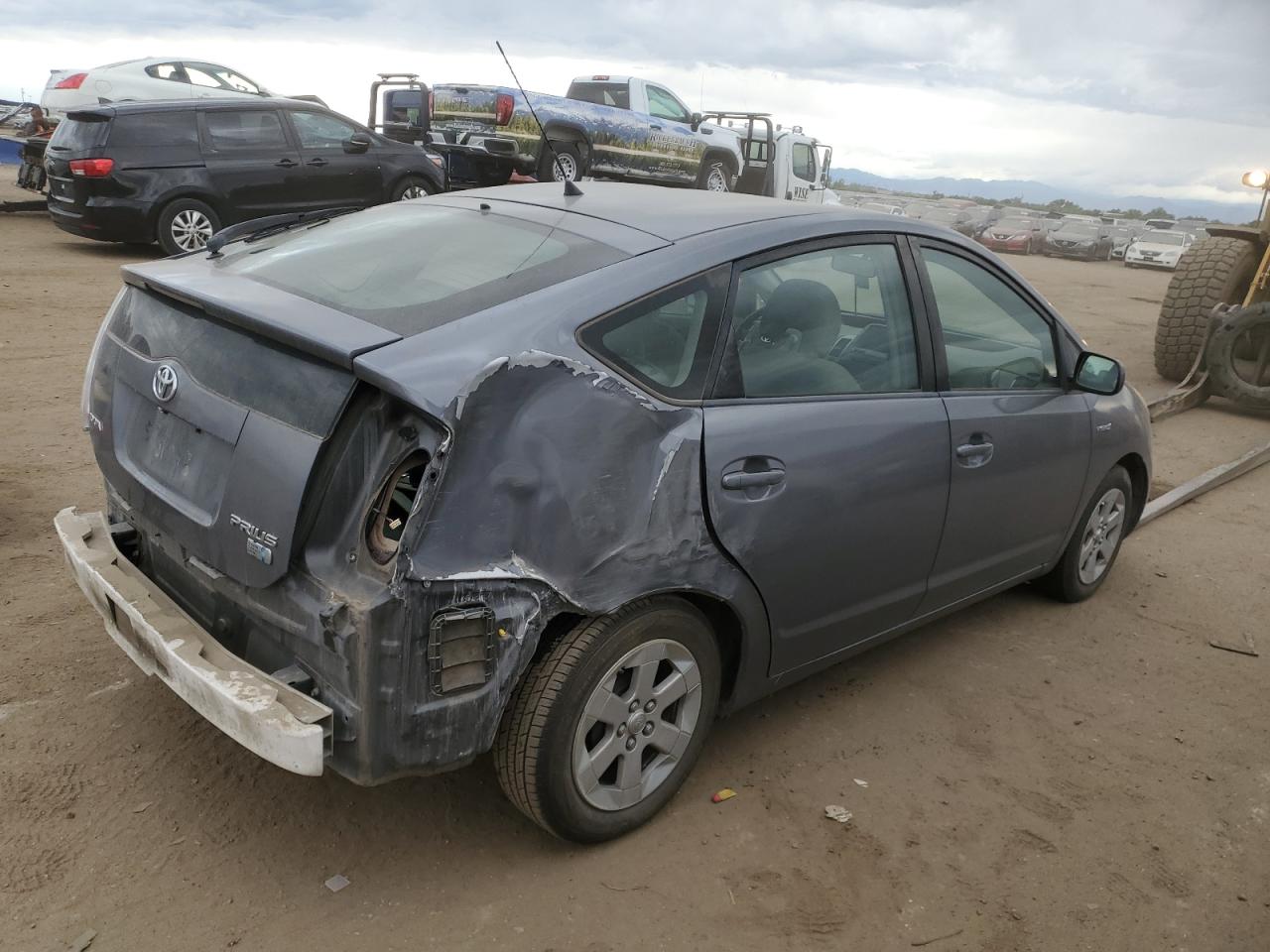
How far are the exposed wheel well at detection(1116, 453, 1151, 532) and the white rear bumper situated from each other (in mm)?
3664

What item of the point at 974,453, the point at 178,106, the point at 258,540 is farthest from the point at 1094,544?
the point at 178,106

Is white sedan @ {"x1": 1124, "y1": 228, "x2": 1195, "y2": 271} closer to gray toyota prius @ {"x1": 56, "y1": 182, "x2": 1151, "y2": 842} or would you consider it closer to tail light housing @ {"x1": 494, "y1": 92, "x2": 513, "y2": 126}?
tail light housing @ {"x1": 494, "y1": 92, "x2": 513, "y2": 126}

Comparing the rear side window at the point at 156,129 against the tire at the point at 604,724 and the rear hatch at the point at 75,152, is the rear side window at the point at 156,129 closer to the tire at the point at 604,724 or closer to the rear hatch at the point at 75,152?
the rear hatch at the point at 75,152

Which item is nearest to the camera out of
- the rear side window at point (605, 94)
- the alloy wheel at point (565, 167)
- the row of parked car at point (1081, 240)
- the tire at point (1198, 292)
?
the tire at point (1198, 292)

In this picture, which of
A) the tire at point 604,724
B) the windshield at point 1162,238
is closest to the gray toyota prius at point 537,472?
the tire at point 604,724

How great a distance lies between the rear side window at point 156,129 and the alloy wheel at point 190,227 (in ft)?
2.30

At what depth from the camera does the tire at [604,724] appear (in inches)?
102

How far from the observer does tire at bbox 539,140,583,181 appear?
14.5 meters

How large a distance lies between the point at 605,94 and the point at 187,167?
278 inches

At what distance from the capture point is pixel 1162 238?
2827cm

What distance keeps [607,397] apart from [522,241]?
2.46 feet

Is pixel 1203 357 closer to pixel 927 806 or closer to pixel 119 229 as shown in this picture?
pixel 927 806

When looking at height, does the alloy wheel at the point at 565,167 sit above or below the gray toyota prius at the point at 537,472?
above

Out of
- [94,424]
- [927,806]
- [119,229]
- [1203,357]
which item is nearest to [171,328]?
[94,424]
